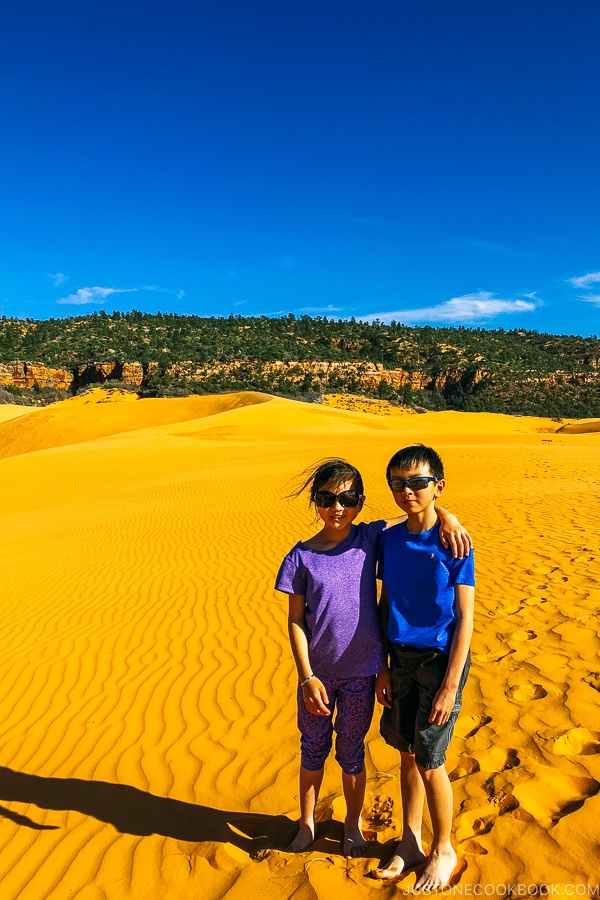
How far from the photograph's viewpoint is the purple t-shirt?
8.04 ft

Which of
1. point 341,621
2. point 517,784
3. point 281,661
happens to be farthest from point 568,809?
point 281,661

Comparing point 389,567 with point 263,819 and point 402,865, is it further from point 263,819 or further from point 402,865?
point 263,819

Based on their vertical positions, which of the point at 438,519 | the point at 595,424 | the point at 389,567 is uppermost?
the point at 438,519

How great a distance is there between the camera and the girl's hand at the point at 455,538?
221 cm

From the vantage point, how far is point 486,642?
4941 millimetres

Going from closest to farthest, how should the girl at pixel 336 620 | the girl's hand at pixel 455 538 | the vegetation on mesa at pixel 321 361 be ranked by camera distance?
the girl's hand at pixel 455 538, the girl at pixel 336 620, the vegetation on mesa at pixel 321 361

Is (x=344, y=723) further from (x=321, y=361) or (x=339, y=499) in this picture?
(x=321, y=361)

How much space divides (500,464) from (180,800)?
16.3 m

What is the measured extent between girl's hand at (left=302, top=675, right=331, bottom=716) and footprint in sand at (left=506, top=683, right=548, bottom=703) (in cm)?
209

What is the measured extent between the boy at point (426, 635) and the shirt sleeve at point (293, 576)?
1.18 ft

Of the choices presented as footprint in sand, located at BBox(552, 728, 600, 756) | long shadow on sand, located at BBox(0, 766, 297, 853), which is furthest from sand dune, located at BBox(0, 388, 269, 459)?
footprint in sand, located at BBox(552, 728, 600, 756)

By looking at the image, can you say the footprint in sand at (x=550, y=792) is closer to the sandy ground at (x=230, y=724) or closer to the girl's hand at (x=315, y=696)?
the sandy ground at (x=230, y=724)

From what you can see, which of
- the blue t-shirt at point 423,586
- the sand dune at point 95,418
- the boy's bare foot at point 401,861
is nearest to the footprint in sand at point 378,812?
the boy's bare foot at point 401,861

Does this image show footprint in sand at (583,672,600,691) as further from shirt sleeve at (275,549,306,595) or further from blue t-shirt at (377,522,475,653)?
shirt sleeve at (275,549,306,595)
